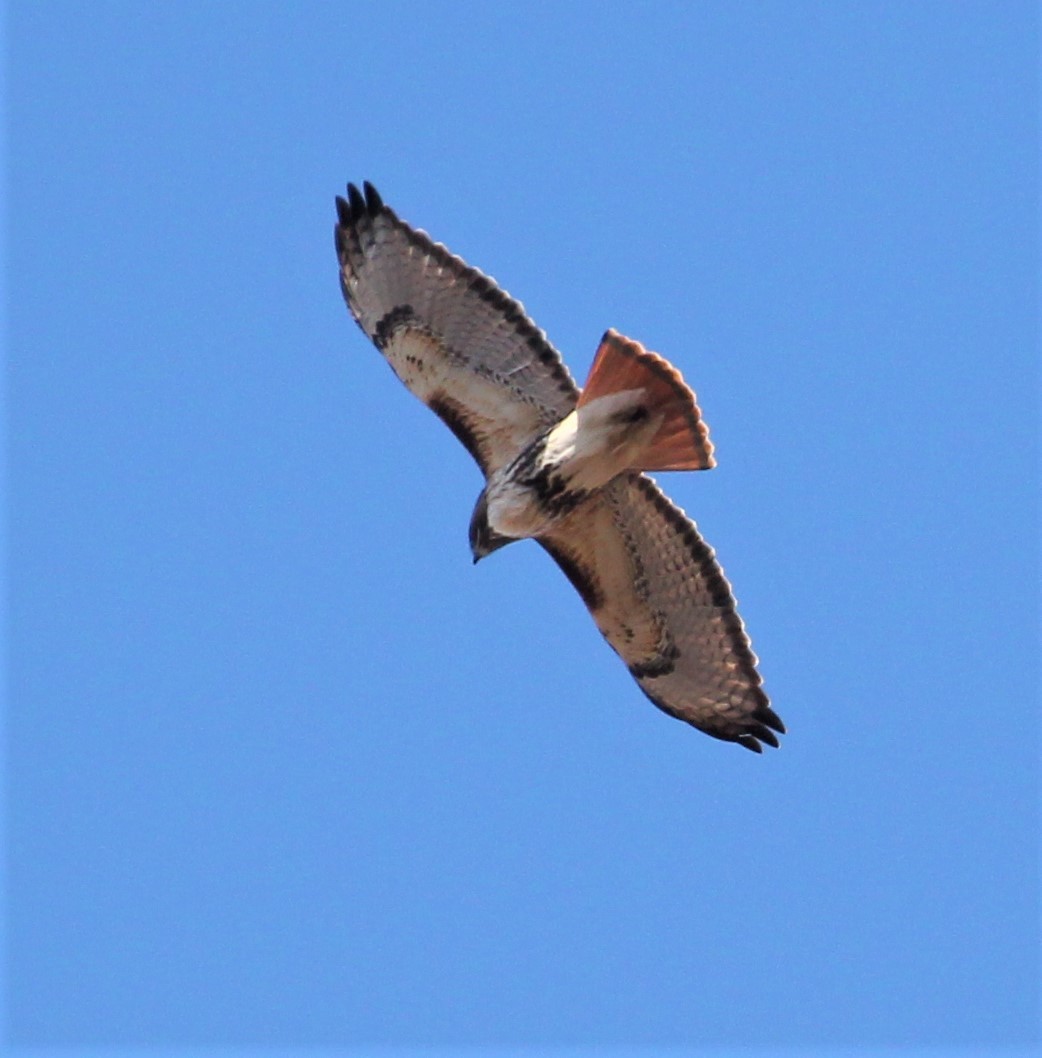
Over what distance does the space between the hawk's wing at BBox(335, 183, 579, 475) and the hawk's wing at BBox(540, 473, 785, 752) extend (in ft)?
2.05

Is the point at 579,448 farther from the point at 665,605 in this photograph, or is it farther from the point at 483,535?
the point at 665,605

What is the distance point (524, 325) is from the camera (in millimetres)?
11078

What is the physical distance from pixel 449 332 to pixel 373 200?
2.56 feet

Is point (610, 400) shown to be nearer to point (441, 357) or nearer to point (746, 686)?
point (441, 357)

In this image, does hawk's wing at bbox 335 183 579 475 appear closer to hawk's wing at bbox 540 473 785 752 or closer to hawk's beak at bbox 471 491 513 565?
hawk's beak at bbox 471 491 513 565

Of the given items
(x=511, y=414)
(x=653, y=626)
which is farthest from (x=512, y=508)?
(x=653, y=626)

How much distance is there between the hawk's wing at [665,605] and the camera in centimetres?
1151

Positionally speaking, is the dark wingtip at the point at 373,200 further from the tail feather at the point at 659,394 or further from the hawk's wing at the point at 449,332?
the tail feather at the point at 659,394

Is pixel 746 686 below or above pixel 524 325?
below

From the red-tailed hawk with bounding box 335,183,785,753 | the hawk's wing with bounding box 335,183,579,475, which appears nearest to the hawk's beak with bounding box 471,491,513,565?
the red-tailed hawk with bounding box 335,183,785,753

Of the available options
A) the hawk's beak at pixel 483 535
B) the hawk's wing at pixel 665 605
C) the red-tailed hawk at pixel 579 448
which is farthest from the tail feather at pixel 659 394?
the hawk's beak at pixel 483 535

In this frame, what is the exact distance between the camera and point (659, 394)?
10594 mm

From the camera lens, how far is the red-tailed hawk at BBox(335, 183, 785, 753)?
10.7 meters

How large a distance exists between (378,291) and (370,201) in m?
0.46
